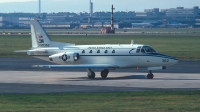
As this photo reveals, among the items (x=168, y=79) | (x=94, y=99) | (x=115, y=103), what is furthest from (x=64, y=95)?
(x=168, y=79)

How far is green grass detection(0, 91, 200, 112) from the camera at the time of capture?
92.3 feet

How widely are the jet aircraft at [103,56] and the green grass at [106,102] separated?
34.1 ft

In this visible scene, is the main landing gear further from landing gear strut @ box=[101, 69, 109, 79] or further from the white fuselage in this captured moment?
the white fuselage

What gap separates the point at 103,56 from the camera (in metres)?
47.1

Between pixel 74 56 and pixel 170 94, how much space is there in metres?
13.8

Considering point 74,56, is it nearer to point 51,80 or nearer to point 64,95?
point 51,80

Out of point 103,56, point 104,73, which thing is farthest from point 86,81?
point 103,56

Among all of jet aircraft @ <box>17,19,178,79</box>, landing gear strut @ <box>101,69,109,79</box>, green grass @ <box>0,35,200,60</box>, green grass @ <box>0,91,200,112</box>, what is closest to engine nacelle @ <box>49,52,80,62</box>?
jet aircraft @ <box>17,19,178,79</box>

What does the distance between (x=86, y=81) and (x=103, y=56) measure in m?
3.76

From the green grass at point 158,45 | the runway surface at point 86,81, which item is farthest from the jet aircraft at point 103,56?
the green grass at point 158,45

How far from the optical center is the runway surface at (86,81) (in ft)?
127

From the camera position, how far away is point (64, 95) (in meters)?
34.6

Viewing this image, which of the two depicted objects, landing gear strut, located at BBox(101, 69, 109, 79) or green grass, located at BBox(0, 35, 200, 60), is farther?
green grass, located at BBox(0, 35, 200, 60)

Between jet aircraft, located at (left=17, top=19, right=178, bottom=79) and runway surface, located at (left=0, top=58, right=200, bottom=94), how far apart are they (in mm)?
942
